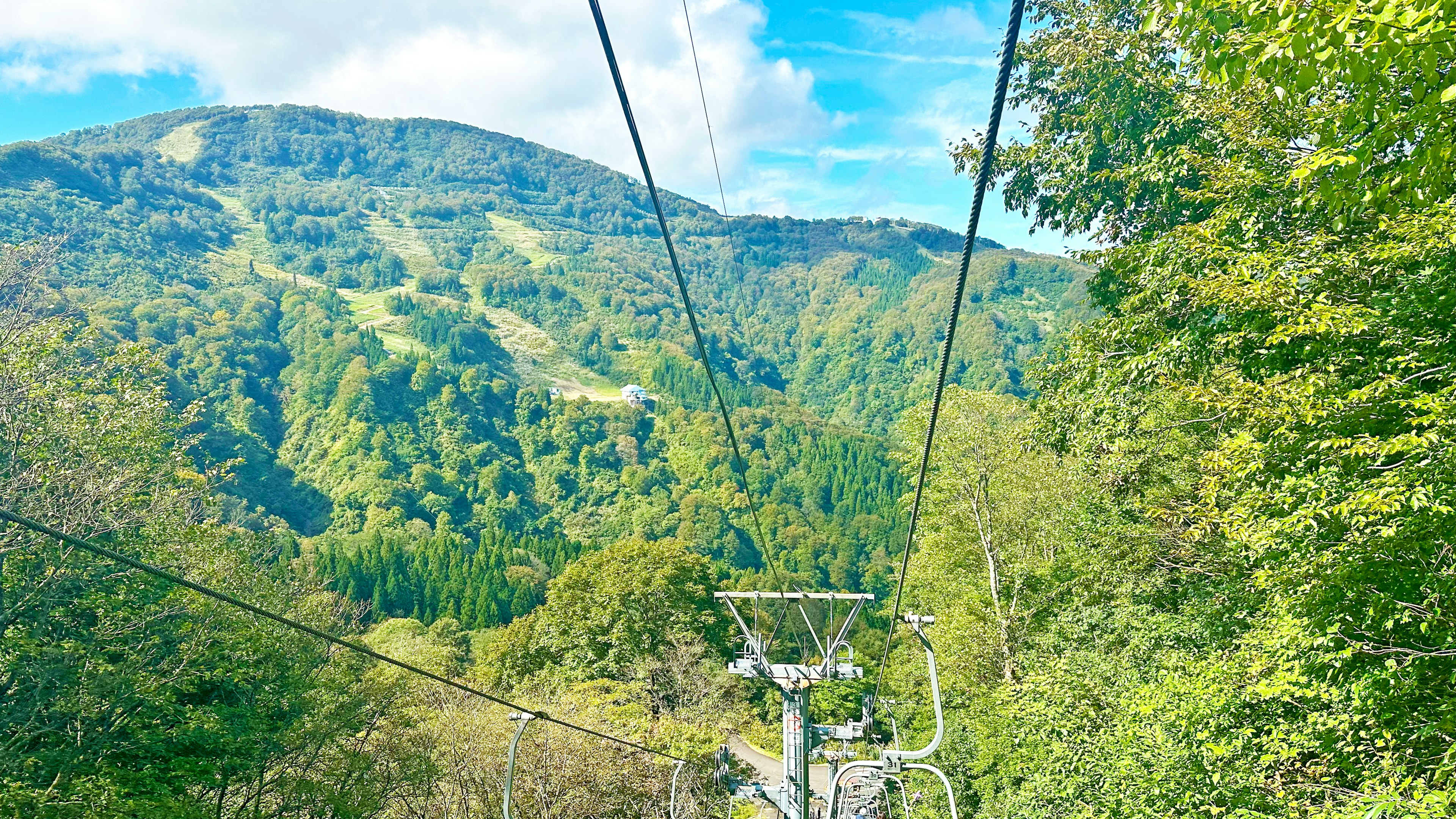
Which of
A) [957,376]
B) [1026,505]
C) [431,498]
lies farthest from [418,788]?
[957,376]

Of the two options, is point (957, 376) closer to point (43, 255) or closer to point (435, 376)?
point (435, 376)

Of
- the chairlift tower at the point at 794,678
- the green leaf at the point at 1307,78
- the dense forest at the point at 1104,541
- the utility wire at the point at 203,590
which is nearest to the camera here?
the utility wire at the point at 203,590

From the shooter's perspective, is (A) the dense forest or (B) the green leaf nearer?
(B) the green leaf

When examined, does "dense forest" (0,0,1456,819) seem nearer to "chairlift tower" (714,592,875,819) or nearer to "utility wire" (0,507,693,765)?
"chairlift tower" (714,592,875,819)

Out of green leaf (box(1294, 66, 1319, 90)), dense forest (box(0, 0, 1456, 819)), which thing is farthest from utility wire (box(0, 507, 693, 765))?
green leaf (box(1294, 66, 1319, 90))

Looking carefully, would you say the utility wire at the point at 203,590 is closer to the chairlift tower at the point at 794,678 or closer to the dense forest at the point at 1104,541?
the dense forest at the point at 1104,541

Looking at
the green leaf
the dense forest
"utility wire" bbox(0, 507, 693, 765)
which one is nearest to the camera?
"utility wire" bbox(0, 507, 693, 765)

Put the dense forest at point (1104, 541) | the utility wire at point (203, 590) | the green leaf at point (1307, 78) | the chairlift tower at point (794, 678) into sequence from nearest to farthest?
the utility wire at point (203, 590)
the green leaf at point (1307, 78)
the dense forest at point (1104, 541)
the chairlift tower at point (794, 678)

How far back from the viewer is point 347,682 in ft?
75.8

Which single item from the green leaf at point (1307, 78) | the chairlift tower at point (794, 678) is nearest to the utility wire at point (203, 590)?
the green leaf at point (1307, 78)

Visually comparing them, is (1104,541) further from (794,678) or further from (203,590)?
(203,590)

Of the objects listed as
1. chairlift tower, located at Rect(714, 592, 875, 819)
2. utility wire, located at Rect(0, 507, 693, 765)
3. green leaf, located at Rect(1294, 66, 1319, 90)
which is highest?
green leaf, located at Rect(1294, 66, 1319, 90)

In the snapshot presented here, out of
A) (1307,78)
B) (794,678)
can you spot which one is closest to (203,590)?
(1307,78)

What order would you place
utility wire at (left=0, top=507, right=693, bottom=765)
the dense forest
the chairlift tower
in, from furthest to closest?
the chairlift tower, the dense forest, utility wire at (left=0, top=507, right=693, bottom=765)
